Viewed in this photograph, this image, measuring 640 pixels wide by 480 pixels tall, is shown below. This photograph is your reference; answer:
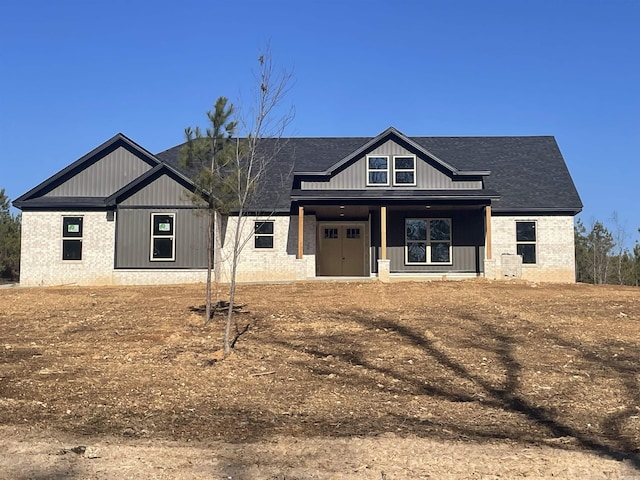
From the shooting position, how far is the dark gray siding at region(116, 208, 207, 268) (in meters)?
19.9

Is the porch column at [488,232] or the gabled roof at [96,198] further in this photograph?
the gabled roof at [96,198]

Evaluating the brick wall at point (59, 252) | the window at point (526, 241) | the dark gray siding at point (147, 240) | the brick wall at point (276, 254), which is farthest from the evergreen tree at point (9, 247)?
the window at point (526, 241)

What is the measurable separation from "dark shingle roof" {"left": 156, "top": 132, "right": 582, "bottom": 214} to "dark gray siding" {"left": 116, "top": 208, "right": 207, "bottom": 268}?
252 cm

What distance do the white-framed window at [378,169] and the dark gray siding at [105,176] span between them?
834 centimetres

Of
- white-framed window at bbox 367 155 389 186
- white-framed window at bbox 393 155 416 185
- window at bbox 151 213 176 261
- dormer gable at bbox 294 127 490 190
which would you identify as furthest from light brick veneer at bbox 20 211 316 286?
white-framed window at bbox 393 155 416 185

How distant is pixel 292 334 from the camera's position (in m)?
10.6

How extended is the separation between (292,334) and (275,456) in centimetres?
585

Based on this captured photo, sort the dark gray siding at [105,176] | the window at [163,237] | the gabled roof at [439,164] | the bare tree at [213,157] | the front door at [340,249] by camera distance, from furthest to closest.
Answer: the front door at [340,249]
the dark gray siding at [105,176]
the gabled roof at [439,164]
the window at [163,237]
the bare tree at [213,157]

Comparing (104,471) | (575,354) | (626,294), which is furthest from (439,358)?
(626,294)

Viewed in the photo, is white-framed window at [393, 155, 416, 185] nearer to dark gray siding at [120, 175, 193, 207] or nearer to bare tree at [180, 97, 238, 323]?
dark gray siding at [120, 175, 193, 207]

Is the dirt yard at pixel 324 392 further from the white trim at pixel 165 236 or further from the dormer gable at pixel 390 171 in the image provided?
the dormer gable at pixel 390 171

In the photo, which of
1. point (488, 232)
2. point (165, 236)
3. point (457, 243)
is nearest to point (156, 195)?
point (165, 236)

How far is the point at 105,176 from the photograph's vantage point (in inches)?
832

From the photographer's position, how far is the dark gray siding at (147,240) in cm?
1988
